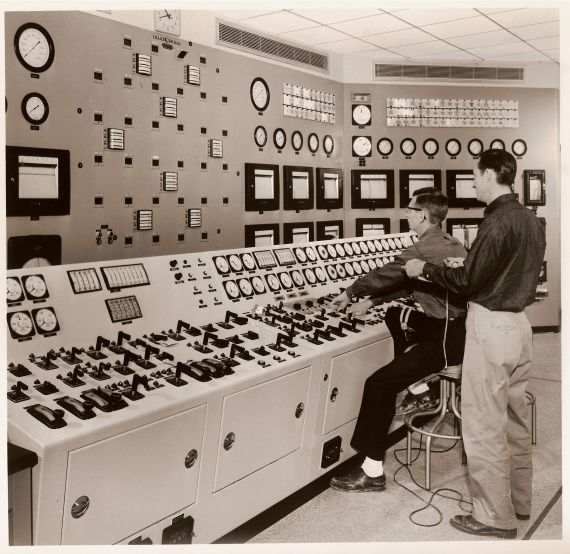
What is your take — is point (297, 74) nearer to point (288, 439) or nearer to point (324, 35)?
point (324, 35)

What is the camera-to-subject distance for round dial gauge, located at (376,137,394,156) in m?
4.96

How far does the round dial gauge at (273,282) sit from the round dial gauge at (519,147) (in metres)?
3.53

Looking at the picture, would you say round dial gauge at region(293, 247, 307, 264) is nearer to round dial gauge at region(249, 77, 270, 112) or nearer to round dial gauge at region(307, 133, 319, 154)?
round dial gauge at region(249, 77, 270, 112)

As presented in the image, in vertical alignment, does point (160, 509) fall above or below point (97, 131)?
below

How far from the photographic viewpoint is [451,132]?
528 centimetres

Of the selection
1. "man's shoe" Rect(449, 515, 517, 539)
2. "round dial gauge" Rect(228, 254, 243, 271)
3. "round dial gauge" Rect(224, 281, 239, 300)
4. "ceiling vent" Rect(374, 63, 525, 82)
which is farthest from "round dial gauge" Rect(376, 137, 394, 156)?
"man's shoe" Rect(449, 515, 517, 539)

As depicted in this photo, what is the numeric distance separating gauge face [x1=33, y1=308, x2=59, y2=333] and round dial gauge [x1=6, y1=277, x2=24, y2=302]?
0.27ft

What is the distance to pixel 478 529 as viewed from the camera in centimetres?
226

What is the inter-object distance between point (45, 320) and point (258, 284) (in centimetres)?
109

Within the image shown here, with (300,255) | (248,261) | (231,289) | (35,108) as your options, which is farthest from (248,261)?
(35,108)

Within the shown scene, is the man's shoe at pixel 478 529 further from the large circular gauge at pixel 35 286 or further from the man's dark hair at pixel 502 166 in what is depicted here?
the large circular gauge at pixel 35 286

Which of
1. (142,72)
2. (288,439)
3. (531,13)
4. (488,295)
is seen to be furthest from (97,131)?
(531,13)

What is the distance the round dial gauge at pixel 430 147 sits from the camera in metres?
5.18
